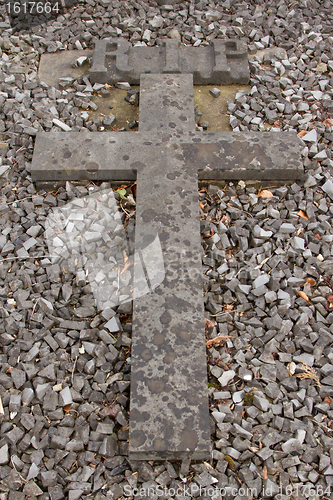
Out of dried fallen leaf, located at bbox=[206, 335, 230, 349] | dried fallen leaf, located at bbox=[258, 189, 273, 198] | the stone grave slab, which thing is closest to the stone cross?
dried fallen leaf, located at bbox=[258, 189, 273, 198]

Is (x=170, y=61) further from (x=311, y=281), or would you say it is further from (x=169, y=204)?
(x=311, y=281)

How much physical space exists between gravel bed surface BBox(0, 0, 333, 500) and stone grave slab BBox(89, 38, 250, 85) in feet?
0.67

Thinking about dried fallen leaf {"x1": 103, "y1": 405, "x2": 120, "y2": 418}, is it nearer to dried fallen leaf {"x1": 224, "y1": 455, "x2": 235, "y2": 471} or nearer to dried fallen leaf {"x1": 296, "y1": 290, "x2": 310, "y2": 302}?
dried fallen leaf {"x1": 224, "y1": 455, "x2": 235, "y2": 471}

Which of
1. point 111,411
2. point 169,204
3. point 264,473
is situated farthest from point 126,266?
point 264,473

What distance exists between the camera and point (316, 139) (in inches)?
134

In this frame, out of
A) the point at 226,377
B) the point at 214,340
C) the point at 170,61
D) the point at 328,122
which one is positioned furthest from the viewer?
the point at 170,61

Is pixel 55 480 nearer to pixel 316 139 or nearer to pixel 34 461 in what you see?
pixel 34 461

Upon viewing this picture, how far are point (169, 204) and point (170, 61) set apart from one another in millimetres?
1778

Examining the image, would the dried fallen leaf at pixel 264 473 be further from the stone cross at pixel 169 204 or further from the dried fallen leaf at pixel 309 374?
the dried fallen leaf at pixel 309 374

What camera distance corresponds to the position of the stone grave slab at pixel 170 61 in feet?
12.6

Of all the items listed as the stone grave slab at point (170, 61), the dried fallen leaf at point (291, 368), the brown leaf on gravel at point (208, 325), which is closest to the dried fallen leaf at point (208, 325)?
the brown leaf on gravel at point (208, 325)

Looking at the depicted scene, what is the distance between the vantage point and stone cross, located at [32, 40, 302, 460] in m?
2.03

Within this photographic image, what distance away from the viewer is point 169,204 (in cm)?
270

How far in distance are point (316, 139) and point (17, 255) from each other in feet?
7.99
